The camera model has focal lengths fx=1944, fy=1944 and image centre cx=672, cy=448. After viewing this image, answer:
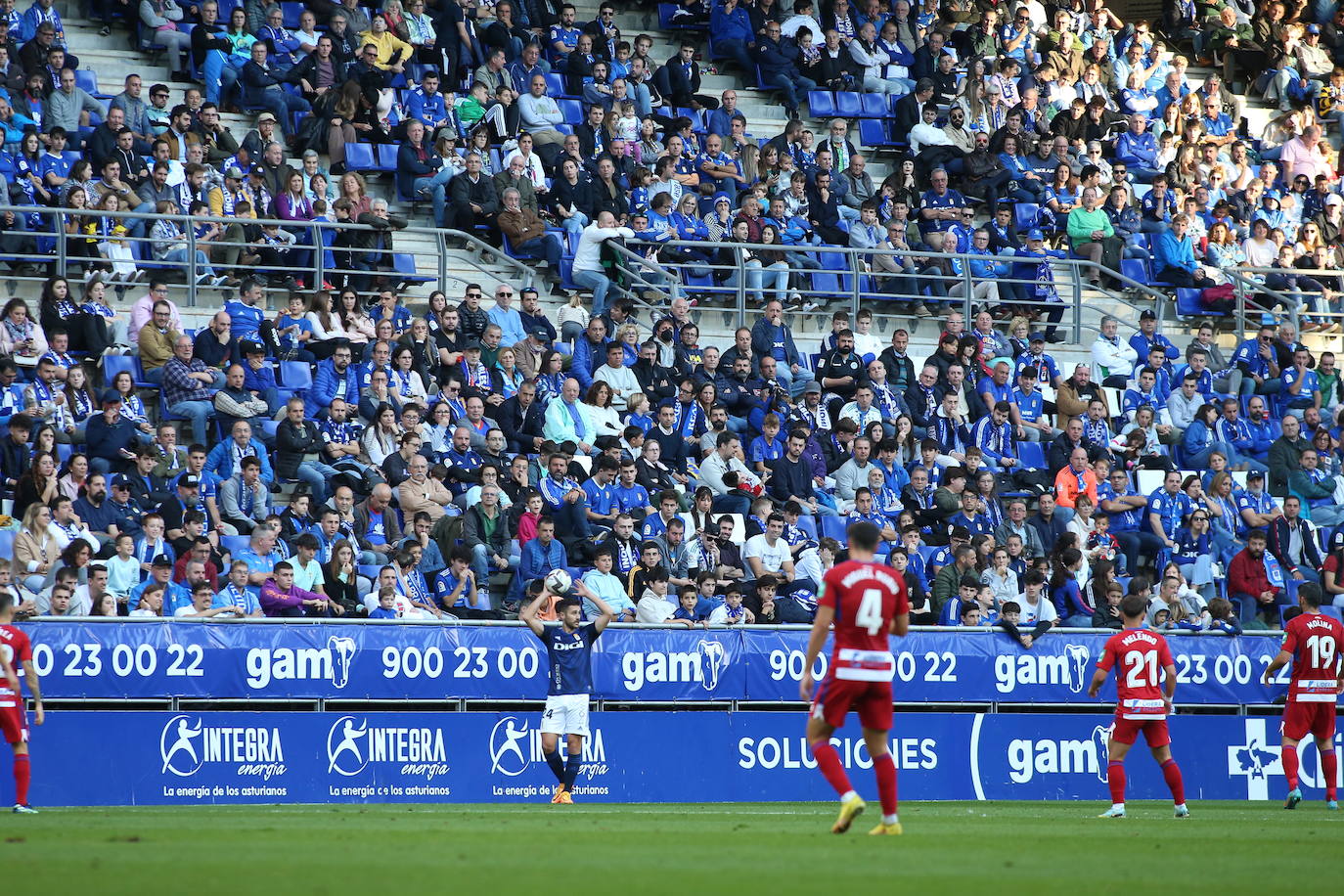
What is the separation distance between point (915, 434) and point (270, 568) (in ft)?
29.2

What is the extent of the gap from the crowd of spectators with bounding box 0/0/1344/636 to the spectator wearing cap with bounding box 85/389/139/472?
1.5 inches

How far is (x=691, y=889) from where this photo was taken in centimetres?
855

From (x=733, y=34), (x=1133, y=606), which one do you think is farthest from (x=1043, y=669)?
(x=733, y=34)

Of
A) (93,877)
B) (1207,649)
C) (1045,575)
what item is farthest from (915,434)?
(93,877)

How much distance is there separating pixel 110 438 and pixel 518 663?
4.72 m

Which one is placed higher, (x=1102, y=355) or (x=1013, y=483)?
(x=1102, y=355)

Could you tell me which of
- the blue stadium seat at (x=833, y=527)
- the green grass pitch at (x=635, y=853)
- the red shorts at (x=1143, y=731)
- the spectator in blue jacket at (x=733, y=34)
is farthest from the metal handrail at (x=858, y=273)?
the green grass pitch at (x=635, y=853)

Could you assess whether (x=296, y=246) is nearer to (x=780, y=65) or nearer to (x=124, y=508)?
(x=124, y=508)

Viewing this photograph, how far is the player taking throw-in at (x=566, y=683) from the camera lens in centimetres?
1702

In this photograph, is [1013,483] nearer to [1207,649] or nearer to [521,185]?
[1207,649]

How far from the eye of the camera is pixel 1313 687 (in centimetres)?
1783

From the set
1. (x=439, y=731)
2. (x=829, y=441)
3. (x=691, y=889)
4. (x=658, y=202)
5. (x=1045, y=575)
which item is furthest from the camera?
(x=658, y=202)

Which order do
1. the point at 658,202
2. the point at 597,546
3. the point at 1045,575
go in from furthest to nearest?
the point at 658,202
the point at 1045,575
the point at 597,546

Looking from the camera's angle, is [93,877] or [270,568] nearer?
[93,877]
